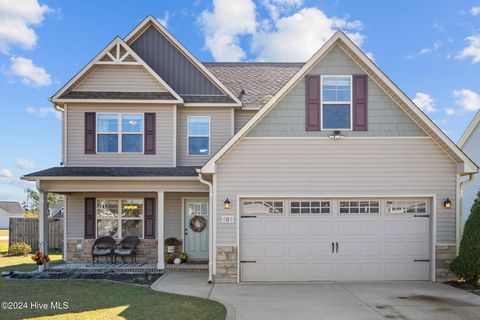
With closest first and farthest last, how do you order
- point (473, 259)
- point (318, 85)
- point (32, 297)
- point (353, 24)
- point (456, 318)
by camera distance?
point (456, 318) → point (32, 297) → point (473, 259) → point (318, 85) → point (353, 24)

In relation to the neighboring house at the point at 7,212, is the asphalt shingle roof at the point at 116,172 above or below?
above

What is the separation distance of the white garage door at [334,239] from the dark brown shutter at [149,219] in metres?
4.32

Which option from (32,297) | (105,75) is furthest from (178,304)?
(105,75)

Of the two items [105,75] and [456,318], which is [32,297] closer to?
[105,75]

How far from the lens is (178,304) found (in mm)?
8445

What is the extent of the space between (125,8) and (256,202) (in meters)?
9.70

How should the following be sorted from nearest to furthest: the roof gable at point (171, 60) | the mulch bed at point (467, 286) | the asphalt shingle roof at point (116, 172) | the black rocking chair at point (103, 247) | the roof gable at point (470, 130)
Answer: the mulch bed at point (467, 286) → the asphalt shingle roof at point (116, 172) → the black rocking chair at point (103, 247) → the roof gable at point (171, 60) → the roof gable at point (470, 130)

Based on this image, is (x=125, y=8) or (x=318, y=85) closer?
(x=318, y=85)

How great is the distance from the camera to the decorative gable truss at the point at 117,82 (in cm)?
1363

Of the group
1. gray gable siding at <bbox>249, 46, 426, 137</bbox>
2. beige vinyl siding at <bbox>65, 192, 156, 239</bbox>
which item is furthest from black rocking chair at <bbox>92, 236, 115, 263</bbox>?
gray gable siding at <bbox>249, 46, 426, 137</bbox>

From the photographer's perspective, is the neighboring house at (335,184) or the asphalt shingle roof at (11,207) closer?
the neighboring house at (335,184)

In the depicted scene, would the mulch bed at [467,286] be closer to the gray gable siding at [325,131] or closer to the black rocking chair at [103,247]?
the gray gable siding at [325,131]

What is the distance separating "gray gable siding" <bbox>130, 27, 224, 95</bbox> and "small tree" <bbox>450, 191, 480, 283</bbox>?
8.91m

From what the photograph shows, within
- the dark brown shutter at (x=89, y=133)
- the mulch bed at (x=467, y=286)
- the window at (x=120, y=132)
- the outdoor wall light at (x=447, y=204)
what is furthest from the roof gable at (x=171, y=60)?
the mulch bed at (x=467, y=286)
